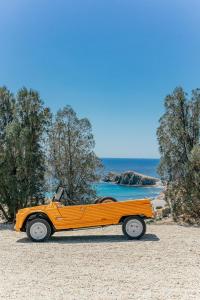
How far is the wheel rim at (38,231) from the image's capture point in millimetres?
10375

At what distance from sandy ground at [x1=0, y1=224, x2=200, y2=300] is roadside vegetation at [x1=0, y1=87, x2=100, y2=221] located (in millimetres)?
3546

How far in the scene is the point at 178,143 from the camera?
1487 centimetres

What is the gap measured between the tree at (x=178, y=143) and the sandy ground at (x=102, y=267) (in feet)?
11.1

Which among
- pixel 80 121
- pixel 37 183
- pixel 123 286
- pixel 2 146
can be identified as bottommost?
pixel 123 286

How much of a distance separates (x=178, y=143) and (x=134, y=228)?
5.41m

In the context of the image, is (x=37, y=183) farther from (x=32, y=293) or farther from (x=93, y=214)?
(x=32, y=293)

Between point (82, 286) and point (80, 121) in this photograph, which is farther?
point (80, 121)

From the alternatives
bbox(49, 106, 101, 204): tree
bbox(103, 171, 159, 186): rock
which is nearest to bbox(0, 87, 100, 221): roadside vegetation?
bbox(49, 106, 101, 204): tree

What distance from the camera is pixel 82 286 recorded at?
6473mm

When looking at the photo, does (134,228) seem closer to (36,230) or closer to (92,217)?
(92,217)

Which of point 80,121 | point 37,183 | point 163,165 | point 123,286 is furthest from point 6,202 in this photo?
point 123,286

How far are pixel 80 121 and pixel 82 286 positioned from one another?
10970 millimetres

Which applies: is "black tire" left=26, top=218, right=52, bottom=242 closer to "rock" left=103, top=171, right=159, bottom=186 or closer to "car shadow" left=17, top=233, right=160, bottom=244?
"car shadow" left=17, top=233, right=160, bottom=244

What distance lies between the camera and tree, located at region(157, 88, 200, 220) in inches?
575
